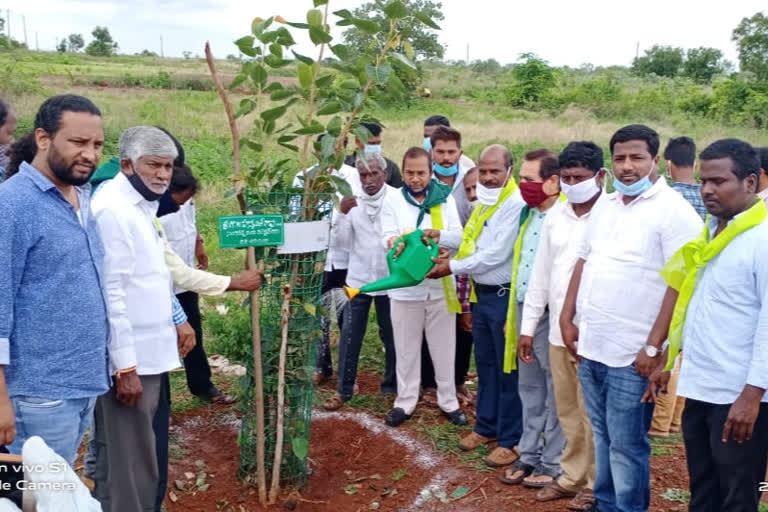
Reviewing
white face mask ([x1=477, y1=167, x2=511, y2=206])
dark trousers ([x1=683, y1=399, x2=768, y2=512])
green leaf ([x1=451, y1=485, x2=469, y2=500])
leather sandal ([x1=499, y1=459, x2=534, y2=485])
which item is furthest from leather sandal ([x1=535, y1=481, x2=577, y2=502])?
white face mask ([x1=477, y1=167, x2=511, y2=206])

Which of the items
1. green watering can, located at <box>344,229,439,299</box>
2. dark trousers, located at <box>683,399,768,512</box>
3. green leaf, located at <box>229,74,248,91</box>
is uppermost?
green leaf, located at <box>229,74,248,91</box>

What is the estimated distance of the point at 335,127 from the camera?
11.3 feet

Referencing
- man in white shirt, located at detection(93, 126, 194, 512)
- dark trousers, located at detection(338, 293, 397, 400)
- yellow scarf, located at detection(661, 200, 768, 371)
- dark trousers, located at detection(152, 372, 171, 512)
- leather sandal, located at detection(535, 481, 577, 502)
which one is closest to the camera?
yellow scarf, located at detection(661, 200, 768, 371)

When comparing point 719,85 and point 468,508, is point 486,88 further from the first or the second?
point 468,508

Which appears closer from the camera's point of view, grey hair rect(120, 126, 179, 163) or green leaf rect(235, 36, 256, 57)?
grey hair rect(120, 126, 179, 163)

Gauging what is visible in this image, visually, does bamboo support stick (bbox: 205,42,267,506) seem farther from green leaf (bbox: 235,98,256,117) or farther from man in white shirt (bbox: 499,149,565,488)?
man in white shirt (bbox: 499,149,565,488)

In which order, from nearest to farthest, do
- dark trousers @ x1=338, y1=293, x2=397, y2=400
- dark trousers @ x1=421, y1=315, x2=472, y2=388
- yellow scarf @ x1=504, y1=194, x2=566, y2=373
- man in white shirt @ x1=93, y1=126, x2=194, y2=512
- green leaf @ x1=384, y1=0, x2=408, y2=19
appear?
man in white shirt @ x1=93, y1=126, x2=194, y2=512 < green leaf @ x1=384, y1=0, x2=408, y2=19 < yellow scarf @ x1=504, y1=194, x2=566, y2=373 < dark trousers @ x1=338, y1=293, x2=397, y2=400 < dark trousers @ x1=421, y1=315, x2=472, y2=388

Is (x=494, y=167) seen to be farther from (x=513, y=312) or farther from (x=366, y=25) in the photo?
(x=366, y=25)

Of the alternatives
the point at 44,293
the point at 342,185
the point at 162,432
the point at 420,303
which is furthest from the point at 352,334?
the point at 44,293

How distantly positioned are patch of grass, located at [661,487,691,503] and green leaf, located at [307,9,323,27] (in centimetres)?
309

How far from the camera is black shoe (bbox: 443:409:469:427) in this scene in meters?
4.74

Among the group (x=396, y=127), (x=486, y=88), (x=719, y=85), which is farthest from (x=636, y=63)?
(x=396, y=127)

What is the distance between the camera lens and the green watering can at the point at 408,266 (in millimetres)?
4195

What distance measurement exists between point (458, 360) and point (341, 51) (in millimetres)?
2721
